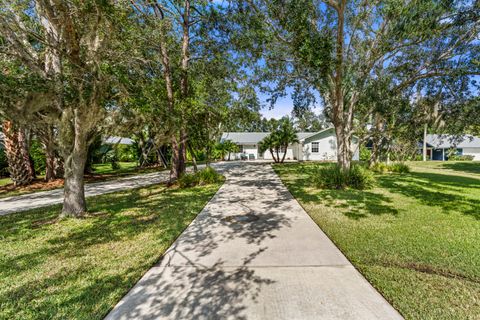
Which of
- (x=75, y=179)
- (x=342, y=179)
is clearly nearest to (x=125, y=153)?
(x=75, y=179)

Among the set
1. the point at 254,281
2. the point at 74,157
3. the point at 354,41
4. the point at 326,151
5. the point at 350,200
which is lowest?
the point at 254,281

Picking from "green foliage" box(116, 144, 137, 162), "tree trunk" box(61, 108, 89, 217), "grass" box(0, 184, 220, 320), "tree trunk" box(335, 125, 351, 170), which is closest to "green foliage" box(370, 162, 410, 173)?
"tree trunk" box(335, 125, 351, 170)

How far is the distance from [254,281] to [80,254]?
9.83 ft

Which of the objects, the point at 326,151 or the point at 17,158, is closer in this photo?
the point at 17,158

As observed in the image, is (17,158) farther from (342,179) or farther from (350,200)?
(342,179)

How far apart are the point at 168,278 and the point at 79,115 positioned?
4.60 metres

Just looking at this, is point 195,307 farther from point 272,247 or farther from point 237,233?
point 237,233

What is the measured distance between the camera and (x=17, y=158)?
10508 millimetres

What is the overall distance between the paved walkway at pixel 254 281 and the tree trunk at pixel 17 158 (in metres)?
11.4

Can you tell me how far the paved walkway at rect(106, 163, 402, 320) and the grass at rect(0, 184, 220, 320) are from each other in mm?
311

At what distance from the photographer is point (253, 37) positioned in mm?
7191

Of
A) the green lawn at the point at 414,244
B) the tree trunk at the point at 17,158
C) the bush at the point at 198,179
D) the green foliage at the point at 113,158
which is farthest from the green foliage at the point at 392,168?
A: the green foliage at the point at 113,158

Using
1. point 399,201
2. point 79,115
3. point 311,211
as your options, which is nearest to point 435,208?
point 399,201

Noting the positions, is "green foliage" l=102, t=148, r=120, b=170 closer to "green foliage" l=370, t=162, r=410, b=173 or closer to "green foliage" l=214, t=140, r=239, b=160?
"green foliage" l=214, t=140, r=239, b=160
